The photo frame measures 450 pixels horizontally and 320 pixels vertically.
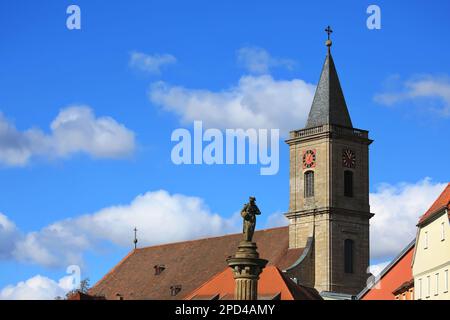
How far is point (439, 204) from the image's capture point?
54.5m

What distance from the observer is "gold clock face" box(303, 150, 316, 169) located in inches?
3892

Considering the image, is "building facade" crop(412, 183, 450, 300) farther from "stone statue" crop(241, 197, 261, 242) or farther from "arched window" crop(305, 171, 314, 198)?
"arched window" crop(305, 171, 314, 198)

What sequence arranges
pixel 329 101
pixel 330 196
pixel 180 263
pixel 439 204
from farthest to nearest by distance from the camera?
pixel 180 263 < pixel 329 101 < pixel 330 196 < pixel 439 204

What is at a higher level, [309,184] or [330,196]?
[309,184]

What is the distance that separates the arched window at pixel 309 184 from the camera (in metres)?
98.5

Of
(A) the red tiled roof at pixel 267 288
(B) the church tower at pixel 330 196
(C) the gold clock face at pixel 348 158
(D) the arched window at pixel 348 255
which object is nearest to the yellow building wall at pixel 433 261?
(A) the red tiled roof at pixel 267 288

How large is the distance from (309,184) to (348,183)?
131 inches

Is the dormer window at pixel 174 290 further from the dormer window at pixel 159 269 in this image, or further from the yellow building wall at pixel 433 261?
the yellow building wall at pixel 433 261

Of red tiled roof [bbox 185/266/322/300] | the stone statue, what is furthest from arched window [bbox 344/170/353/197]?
the stone statue

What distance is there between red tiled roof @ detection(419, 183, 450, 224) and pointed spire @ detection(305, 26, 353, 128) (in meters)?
43.3

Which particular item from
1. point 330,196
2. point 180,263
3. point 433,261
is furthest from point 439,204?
point 180,263

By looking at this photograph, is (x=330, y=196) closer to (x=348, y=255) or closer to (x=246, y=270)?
(x=348, y=255)
